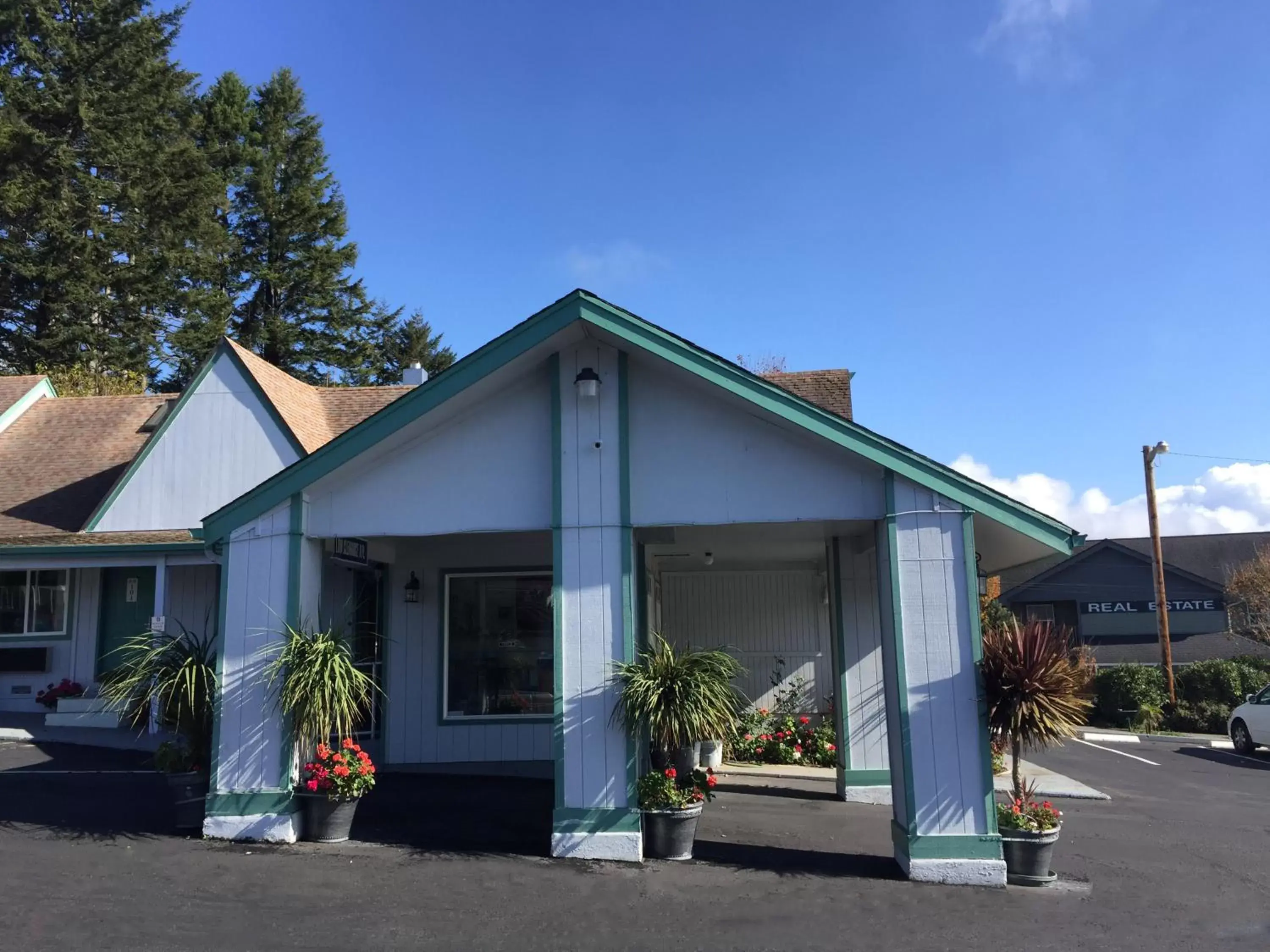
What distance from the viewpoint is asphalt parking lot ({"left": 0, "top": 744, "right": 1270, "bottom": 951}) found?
575cm

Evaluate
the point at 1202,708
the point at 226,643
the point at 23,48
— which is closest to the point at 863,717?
the point at 226,643

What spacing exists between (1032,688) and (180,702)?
7.23 metres

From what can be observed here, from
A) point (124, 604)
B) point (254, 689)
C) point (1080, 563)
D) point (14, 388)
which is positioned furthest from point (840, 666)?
point (1080, 563)

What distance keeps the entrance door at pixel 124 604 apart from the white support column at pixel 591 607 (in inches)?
382

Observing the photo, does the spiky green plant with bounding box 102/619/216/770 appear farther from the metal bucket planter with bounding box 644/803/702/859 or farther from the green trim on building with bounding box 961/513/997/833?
the green trim on building with bounding box 961/513/997/833

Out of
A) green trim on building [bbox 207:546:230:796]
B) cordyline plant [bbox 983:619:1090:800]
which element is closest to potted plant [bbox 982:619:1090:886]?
cordyline plant [bbox 983:619:1090:800]

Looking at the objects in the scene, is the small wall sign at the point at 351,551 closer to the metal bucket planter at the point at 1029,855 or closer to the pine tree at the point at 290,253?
the metal bucket planter at the point at 1029,855

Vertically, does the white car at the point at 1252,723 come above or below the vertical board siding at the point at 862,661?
below

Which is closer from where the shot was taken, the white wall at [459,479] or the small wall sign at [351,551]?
the white wall at [459,479]

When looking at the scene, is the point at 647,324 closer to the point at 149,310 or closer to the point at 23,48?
the point at 149,310

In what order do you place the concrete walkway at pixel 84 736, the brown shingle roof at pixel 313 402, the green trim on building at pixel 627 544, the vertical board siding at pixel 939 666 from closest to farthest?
1. the vertical board siding at pixel 939 666
2. the green trim on building at pixel 627 544
3. the concrete walkway at pixel 84 736
4. the brown shingle roof at pixel 313 402

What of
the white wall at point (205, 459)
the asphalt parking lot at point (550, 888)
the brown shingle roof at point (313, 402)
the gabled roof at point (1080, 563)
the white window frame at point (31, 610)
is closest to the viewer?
the asphalt parking lot at point (550, 888)

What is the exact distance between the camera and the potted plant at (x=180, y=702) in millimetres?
7957

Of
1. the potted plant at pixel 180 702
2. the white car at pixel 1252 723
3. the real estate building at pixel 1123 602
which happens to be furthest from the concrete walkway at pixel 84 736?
the real estate building at pixel 1123 602
